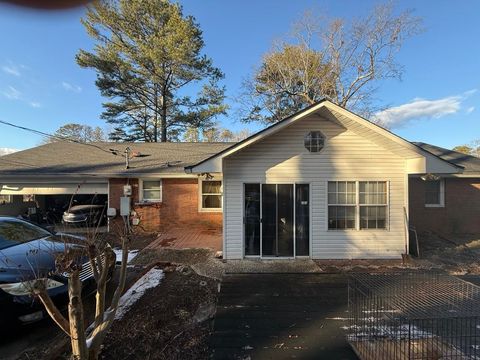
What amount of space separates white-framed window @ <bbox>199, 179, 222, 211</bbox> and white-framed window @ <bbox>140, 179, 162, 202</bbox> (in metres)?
1.87

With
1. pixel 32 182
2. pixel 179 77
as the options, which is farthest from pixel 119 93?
pixel 32 182

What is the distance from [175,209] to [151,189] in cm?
140

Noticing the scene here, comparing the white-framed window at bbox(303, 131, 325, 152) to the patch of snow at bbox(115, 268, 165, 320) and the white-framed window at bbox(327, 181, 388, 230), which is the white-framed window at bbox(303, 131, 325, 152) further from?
the patch of snow at bbox(115, 268, 165, 320)

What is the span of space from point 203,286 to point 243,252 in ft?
7.74

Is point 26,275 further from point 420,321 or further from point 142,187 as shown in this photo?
point 142,187

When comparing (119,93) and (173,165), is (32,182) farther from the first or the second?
(119,93)

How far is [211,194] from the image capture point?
13883mm

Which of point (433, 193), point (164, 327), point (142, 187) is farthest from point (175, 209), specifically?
point (433, 193)

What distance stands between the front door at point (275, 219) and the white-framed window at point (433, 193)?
723cm

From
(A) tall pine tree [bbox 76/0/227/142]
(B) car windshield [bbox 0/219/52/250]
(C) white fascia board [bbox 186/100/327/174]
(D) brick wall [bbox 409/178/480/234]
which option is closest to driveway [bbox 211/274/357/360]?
(C) white fascia board [bbox 186/100/327/174]

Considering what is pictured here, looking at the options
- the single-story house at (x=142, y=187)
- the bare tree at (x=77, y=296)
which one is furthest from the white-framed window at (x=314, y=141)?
the bare tree at (x=77, y=296)

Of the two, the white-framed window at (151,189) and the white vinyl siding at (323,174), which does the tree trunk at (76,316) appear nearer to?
the white vinyl siding at (323,174)

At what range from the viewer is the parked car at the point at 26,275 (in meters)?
4.43

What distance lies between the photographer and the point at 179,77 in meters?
24.8
